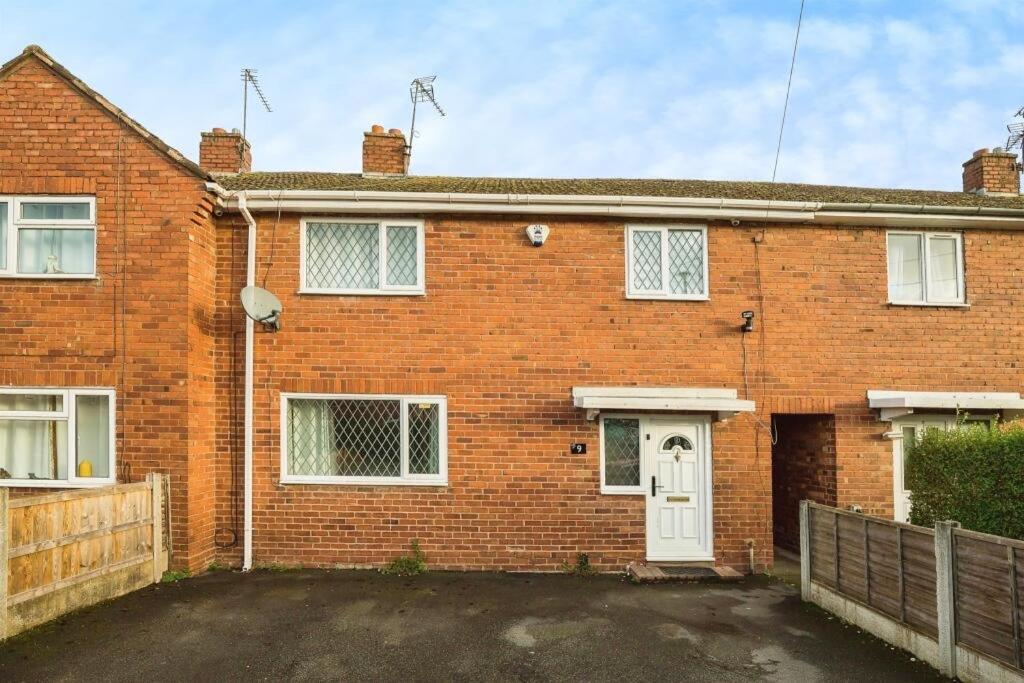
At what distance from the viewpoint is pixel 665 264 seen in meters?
9.06

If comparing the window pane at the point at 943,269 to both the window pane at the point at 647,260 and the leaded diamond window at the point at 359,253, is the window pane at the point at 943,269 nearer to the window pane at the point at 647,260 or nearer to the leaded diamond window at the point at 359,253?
the window pane at the point at 647,260

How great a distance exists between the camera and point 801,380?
9.00 metres

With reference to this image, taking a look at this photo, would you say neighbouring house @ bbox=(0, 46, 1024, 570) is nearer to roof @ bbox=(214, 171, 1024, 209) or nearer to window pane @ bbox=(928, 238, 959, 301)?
window pane @ bbox=(928, 238, 959, 301)

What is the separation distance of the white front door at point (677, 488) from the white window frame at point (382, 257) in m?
3.68

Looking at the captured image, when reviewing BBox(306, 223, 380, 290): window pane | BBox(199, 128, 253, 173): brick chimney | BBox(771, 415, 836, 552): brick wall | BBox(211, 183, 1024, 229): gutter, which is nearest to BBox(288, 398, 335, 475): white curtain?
BBox(306, 223, 380, 290): window pane

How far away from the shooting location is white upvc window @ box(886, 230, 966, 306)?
30.6 feet

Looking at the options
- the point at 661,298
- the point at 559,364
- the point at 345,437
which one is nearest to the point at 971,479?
the point at 661,298

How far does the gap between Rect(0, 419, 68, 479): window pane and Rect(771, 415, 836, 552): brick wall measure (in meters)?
9.72

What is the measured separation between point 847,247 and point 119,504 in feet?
32.1

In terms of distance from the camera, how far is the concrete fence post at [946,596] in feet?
16.8

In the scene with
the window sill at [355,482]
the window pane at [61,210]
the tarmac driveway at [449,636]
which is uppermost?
the window pane at [61,210]

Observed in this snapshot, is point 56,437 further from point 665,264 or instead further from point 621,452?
point 665,264

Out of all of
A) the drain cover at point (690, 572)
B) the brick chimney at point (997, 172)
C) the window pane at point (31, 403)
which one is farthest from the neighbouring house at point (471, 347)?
the brick chimney at point (997, 172)

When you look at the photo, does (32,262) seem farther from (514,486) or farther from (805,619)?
(805,619)
